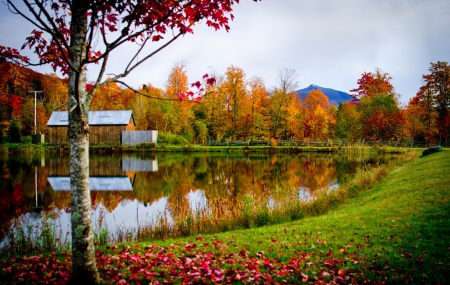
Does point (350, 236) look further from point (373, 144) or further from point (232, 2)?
point (373, 144)

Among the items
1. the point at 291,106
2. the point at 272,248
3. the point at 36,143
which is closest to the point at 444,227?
the point at 272,248

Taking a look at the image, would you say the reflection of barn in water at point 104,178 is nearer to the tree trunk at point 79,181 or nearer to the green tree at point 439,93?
the tree trunk at point 79,181

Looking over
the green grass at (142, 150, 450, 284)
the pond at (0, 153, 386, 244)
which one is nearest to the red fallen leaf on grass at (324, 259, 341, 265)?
the green grass at (142, 150, 450, 284)

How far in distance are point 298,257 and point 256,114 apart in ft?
136

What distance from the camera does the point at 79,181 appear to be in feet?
12.0

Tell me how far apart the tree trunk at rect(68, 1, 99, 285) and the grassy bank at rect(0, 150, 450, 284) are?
1.32 feet

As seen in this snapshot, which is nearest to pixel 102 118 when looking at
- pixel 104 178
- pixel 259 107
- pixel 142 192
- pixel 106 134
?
pixel 106 134

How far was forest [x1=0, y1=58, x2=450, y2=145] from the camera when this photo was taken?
42.6m

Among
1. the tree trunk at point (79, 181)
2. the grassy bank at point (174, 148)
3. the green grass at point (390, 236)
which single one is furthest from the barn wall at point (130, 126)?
the tree trunk at point (79, 181)

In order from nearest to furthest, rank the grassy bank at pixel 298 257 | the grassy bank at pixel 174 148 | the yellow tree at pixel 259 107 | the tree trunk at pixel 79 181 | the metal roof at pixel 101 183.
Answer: the tree trunk at pixel 79 181, the grassy bank at pixel 298 257, the metal roof at pixel 101 183, the grassy bank at pixel 174 148, the yellow tree at pixel 259 107

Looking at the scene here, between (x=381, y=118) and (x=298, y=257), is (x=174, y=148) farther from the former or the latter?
(x=298, y=257)

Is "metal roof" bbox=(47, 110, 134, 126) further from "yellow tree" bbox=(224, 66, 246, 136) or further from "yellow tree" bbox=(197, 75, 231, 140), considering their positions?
"yellow tree" bbox=(224, 66, 246, 136)

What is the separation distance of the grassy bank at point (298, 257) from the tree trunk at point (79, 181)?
40 centimetres

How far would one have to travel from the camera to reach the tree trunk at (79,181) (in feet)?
11.9
